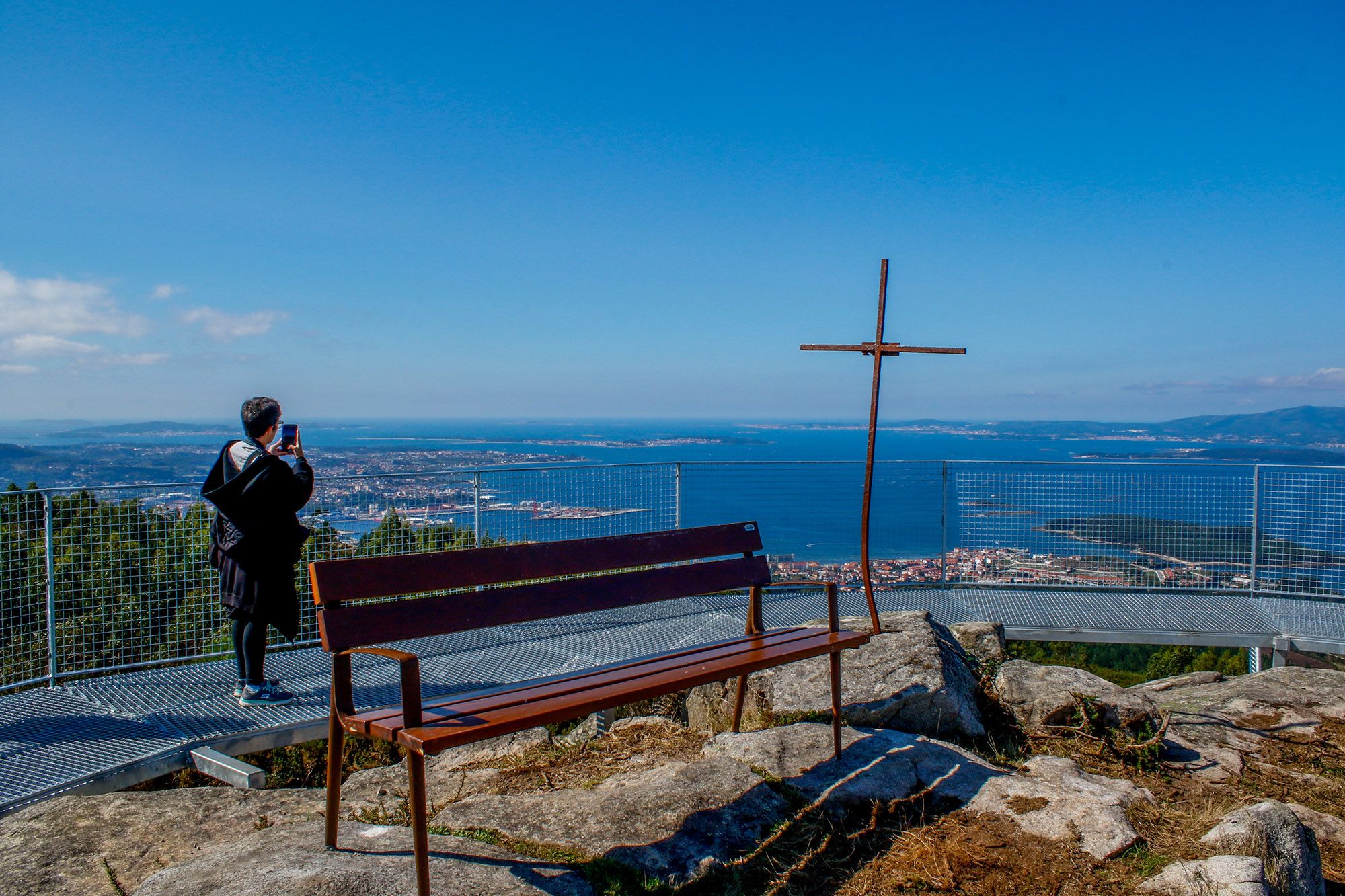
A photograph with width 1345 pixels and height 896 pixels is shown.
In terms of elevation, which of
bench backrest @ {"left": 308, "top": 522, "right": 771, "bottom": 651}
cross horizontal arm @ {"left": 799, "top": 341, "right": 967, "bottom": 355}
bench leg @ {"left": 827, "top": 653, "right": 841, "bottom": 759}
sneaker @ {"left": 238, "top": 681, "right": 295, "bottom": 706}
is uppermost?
cross horizontal arm @ {"left": 799, "top": 341, "right": 967, "bottom": 355}

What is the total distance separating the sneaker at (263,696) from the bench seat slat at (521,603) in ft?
5.59

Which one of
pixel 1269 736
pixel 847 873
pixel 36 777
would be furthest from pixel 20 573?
pixel 1269 736

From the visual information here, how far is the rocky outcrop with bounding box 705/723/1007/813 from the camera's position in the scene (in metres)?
3.91

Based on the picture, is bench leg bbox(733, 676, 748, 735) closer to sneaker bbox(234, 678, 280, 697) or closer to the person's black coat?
the person's black coat

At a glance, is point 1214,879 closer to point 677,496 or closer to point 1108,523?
point 677,496

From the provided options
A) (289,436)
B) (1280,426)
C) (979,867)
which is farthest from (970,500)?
(1280,426)

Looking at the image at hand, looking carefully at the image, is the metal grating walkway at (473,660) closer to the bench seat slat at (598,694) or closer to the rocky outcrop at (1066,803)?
the bench seat slat at (598,694)

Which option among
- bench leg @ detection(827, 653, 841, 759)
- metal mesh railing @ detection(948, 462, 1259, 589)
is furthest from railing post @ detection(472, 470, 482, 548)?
metal mesh railing @ detection(948, 462, 1259, 589)

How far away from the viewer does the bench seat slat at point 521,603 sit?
323 cm

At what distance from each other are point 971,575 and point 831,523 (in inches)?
65.3

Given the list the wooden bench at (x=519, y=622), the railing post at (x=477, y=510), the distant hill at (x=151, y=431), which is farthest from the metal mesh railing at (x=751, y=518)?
the distant hill at (x=151, y=431)

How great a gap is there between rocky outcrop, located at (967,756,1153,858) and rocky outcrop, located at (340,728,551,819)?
2319 millimetres

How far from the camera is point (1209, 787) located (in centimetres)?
448

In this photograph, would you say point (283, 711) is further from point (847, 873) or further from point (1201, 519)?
point (1201, 519)
